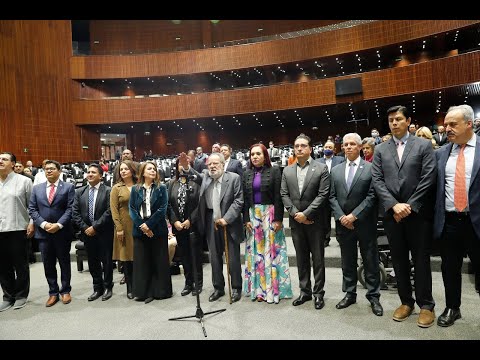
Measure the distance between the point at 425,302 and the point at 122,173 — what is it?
2.93 meters

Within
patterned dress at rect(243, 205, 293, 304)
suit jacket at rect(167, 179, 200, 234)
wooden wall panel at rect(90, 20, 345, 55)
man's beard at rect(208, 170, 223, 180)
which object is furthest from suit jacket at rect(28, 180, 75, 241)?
wooden wall panel at rect(90, 20, 345, 55)

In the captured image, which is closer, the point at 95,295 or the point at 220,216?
the point at 220,216

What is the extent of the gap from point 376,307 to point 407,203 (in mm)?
891

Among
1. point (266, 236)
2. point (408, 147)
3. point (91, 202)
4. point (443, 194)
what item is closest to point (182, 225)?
point (266, 236)

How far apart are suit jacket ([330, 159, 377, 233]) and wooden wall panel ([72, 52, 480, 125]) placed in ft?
38.4

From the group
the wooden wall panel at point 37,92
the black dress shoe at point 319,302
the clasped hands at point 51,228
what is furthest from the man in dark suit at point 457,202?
the wooden wall panel at point 37,92

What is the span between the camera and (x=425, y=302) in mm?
2697

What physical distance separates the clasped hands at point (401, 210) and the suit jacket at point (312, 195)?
65 centimetres

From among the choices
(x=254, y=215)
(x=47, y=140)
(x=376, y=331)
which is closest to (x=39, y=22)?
(x=47, y=140)

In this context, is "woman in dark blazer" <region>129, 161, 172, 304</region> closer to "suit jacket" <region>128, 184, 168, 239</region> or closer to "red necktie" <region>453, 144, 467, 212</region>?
"suit jacket" <region>128, 184, 168, 239</region>

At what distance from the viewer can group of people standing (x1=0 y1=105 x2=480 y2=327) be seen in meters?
2.61

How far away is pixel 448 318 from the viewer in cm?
261

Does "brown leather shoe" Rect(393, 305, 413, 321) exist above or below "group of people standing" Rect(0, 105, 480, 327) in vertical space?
below

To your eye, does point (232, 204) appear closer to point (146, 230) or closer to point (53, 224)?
point (146, 230)
